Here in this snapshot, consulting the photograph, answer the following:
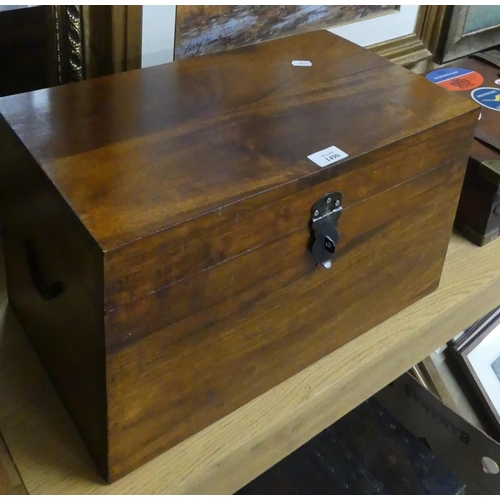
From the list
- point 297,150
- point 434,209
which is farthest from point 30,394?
point 434,209

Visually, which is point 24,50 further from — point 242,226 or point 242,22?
point 242,226

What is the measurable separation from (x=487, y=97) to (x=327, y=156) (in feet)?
1.73

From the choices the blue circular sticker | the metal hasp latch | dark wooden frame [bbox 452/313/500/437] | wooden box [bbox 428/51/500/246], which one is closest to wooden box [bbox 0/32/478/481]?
the metal hasp latch

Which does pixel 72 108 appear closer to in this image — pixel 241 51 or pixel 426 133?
pixel 241 51

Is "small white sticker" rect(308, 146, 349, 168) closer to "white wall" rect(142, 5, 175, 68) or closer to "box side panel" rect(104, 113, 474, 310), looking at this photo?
"box side panel" rect(104, 113, 474, 310)

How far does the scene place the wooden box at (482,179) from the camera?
2.84 feet

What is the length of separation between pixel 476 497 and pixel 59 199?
2.51 ft

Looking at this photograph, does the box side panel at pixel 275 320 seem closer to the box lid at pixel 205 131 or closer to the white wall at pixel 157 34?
the box lid at pixel 205 131

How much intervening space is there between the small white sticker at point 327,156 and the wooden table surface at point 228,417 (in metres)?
0.26

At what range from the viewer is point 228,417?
0.68 meters

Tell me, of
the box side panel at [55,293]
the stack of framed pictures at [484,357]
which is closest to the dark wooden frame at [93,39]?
the box side panel at [55,293]

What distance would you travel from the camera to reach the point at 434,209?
2.47 feet

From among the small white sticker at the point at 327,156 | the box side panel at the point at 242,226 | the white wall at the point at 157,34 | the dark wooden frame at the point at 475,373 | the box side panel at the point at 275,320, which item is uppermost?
the white wall at the point at 157,34

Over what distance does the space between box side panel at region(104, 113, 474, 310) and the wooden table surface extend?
0.58 feet
